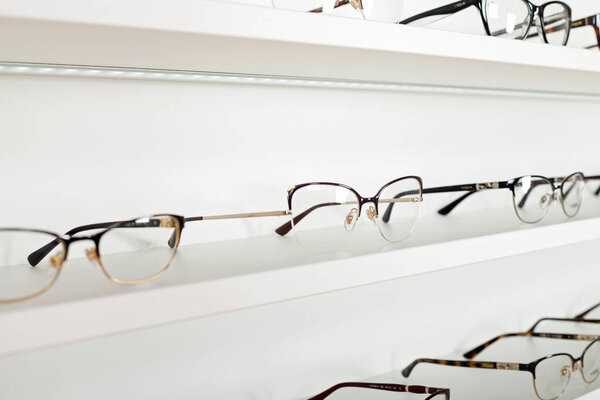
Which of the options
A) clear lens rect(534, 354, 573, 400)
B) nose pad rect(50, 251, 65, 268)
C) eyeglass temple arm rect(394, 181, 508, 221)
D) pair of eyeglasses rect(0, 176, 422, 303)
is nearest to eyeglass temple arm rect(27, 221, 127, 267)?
pair of eyeglasses rect(0, 176, 422, 303)

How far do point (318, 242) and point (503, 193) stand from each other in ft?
1.78

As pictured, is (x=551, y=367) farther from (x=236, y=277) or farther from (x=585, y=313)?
(x=236, y=277)

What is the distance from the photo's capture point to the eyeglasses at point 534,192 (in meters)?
0.79

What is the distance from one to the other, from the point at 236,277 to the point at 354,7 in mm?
371

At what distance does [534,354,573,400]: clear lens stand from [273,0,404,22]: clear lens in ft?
2.11

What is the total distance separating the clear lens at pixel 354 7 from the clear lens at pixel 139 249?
0.29 meters

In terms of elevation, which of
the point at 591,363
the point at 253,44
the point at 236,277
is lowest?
the point at 591,363

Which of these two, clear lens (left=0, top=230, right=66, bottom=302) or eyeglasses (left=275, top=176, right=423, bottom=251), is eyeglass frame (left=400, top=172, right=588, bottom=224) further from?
clear lens (left=0, top=230, right=66, bottom=302)

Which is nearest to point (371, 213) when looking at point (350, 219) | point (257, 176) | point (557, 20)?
point (350, 219)

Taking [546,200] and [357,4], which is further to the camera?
[546,200]

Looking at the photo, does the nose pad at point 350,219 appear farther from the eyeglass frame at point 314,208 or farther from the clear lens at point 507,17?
the clear lens at point 507,17

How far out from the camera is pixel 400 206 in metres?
0.72

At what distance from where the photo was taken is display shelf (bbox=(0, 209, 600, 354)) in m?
0.40

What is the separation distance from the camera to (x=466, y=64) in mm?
653
